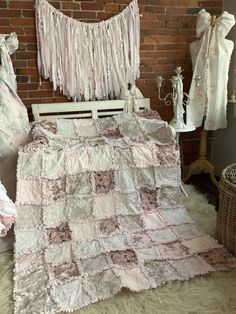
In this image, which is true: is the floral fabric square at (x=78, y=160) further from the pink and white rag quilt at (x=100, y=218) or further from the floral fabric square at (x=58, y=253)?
the floral fabric square at (x=58, y=253)

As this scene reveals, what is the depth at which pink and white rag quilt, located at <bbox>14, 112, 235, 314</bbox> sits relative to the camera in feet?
5.69

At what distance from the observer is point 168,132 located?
8.11 ft

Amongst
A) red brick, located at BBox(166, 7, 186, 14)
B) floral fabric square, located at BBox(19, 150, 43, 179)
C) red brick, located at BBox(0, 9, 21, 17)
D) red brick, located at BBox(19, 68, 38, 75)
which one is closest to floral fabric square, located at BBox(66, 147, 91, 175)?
floral fabric square, located at BBox(19, 150, 43, 179)

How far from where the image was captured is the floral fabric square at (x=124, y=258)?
186cm

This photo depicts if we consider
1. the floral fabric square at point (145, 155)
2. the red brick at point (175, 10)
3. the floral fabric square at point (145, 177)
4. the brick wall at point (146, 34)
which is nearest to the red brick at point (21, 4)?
the brick wall at point (146, 34)

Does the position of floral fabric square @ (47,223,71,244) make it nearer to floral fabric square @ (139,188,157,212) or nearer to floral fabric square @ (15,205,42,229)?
floral fabric square @ (15,205,42,229)

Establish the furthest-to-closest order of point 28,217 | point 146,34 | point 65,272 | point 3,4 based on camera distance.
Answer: point 146,34 → point 3,4 → point 28,217 → point 65,272

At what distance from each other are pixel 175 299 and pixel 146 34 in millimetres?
2341

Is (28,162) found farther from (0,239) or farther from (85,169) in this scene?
(0,239)

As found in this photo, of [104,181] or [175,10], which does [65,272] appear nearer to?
[104,181]

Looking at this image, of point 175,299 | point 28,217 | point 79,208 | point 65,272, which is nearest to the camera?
point 175,299

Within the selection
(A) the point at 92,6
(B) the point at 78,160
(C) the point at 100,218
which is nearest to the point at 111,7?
(A) the point at 92,6

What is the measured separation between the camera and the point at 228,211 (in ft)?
6.40

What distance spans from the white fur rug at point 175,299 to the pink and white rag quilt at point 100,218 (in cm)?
4
